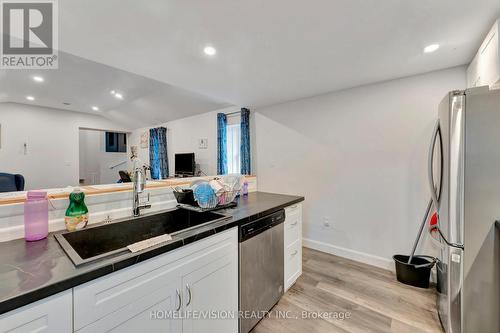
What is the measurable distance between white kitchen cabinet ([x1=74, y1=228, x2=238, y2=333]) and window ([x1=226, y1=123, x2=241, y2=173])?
284 centimetres

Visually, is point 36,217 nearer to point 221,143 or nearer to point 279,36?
point 279,36

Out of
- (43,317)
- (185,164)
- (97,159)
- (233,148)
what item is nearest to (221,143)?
(233,148)

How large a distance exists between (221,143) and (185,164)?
3.85 feet

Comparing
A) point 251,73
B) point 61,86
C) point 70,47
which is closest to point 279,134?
point 251,73

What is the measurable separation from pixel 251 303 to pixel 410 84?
2.84 m

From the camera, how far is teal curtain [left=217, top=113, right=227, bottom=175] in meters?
4.00

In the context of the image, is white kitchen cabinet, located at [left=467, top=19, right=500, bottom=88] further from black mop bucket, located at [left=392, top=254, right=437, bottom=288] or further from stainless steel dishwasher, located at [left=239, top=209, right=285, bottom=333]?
stainless steel dishwasher, located at [left=239, top=209, right=285, bottom=333]

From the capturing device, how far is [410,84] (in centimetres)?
234

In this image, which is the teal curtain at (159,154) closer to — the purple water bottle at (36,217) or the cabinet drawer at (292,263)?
the cabinet drawer at (292,263)

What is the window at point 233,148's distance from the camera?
13.5 ft

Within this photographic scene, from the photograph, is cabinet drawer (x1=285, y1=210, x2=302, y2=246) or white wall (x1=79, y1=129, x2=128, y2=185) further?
white wall (x1=79, y1=129, x2=128, y2=185)

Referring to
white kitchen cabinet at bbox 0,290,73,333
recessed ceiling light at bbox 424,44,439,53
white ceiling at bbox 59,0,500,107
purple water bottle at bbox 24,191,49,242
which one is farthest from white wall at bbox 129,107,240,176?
white kitchen cabinet at bbox 0,290,73,333

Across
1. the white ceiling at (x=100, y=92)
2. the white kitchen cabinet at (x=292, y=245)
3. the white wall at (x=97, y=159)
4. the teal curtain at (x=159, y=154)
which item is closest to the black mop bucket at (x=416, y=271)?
the white kitchen cabinet at (x=292, y=245)

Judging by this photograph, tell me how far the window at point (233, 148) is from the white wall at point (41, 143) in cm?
406
